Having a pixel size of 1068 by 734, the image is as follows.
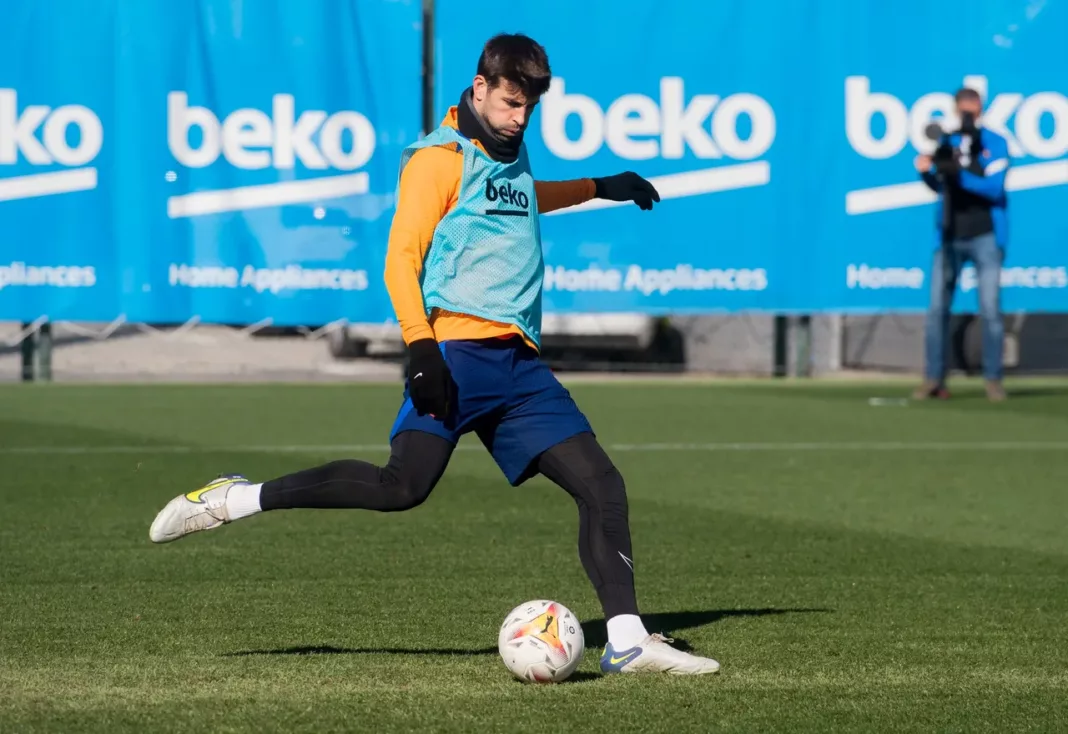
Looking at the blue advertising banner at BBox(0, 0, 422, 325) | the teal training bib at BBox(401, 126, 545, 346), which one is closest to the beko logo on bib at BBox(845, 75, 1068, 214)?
the blue advertising banner at BBox(0, 0, 422, 325)

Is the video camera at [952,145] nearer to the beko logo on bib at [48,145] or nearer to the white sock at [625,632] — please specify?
the beko logo on bib at [48,145]

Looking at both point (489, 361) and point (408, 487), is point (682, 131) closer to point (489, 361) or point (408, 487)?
point (489, 361)

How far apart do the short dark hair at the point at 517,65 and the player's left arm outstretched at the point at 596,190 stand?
77 cm

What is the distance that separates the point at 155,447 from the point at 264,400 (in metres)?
3.85

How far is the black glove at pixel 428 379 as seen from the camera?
5297 mm

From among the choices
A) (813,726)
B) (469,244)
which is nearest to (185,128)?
(469,244)

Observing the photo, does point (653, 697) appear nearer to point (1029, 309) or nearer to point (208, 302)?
point (208, 302)

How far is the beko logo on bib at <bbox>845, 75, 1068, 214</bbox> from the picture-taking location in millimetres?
17094

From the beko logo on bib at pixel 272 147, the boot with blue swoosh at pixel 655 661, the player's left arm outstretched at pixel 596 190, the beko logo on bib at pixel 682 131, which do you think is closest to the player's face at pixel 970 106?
the beko logo on bib at pixel 682 131

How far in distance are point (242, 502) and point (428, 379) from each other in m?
0.82

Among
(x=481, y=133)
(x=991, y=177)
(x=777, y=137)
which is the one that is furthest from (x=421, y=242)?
(x=777, y=137)

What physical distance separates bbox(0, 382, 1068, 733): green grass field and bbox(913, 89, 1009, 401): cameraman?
9.44 ft

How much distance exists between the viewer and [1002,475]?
1110 cm

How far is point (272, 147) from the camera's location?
53.7 feet
